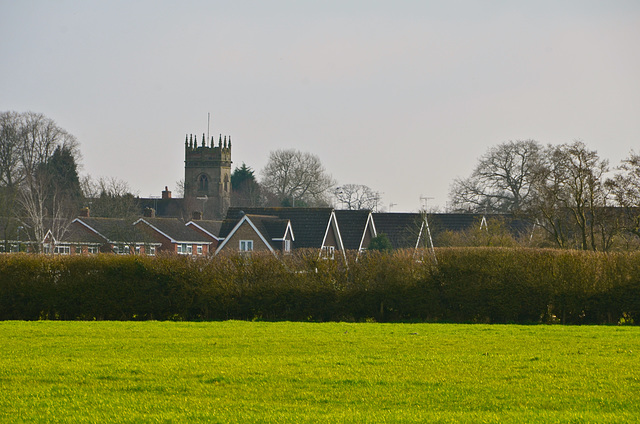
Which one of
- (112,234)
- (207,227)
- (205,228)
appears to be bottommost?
(112,234)

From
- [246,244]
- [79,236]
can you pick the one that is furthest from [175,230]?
[246,244]

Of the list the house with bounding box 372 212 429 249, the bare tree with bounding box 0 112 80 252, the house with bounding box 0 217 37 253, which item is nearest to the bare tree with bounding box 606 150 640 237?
the house with bounding box 372 212 429 249

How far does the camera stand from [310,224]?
5694 cm

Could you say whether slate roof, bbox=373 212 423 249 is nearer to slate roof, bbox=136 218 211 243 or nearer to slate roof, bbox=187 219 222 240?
slate roof, bbox=136 218 211 243

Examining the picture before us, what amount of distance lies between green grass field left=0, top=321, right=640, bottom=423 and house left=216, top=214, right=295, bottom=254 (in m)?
32.6

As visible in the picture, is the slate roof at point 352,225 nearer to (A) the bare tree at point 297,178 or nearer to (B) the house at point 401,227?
(B) the house at point 401,227

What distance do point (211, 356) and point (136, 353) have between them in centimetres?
172

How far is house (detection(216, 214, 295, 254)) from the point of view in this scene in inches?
2169

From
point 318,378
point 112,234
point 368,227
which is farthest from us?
point 112,234

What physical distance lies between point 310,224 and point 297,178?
53.4 metres

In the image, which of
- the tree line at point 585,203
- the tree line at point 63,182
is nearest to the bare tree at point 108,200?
the tree line at point 63,182

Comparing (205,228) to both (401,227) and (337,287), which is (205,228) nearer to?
(401,227)

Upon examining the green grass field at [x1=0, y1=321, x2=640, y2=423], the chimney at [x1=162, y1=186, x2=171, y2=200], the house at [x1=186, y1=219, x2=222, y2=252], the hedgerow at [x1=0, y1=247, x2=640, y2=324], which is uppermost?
the chimney at [x1=162, y1=186, x2=171, y2=200]

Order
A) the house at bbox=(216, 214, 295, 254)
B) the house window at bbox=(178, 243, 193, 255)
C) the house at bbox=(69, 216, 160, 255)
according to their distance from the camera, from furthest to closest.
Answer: the house window at bbox=(178, 243, 193, 255) → the house at bbox=(69, 216, 160, 255) → the house at bbox=(216, 214, 295, 254)
